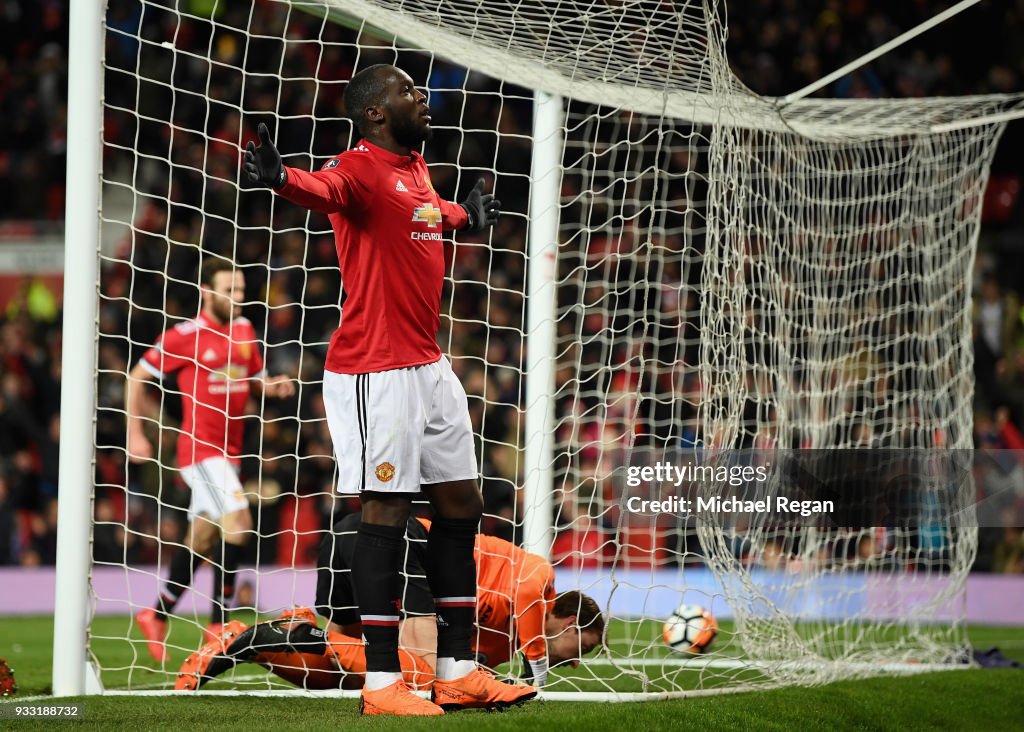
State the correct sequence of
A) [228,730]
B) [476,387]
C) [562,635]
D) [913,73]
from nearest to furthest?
[228,730]
[562,635]
[476,387]
[913,73]

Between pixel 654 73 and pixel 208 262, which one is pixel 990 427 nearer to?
pixel 654 73

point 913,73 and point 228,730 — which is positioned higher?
point 913,73

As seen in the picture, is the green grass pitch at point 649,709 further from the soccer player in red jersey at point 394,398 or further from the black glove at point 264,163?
the black glove at point 264,163

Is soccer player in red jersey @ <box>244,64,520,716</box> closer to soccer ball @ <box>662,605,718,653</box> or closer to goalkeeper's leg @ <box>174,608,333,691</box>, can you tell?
goalkeeper's leg @ <box>174,608,333,691</box>

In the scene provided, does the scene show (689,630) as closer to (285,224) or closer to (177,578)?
(177,578)

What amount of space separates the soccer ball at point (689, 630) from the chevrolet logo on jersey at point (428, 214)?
2278 millimetres

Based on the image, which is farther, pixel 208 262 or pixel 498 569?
pixel 208 262

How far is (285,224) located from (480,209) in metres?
7.09

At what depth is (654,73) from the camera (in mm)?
4875

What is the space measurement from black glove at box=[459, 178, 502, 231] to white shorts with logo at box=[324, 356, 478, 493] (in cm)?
67

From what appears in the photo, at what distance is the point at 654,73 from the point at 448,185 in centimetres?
550

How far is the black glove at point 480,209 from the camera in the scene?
395 cm

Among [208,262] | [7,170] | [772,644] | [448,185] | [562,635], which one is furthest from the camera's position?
[7,170]

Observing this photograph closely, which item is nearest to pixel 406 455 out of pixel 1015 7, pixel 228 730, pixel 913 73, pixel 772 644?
pixel 228 730
